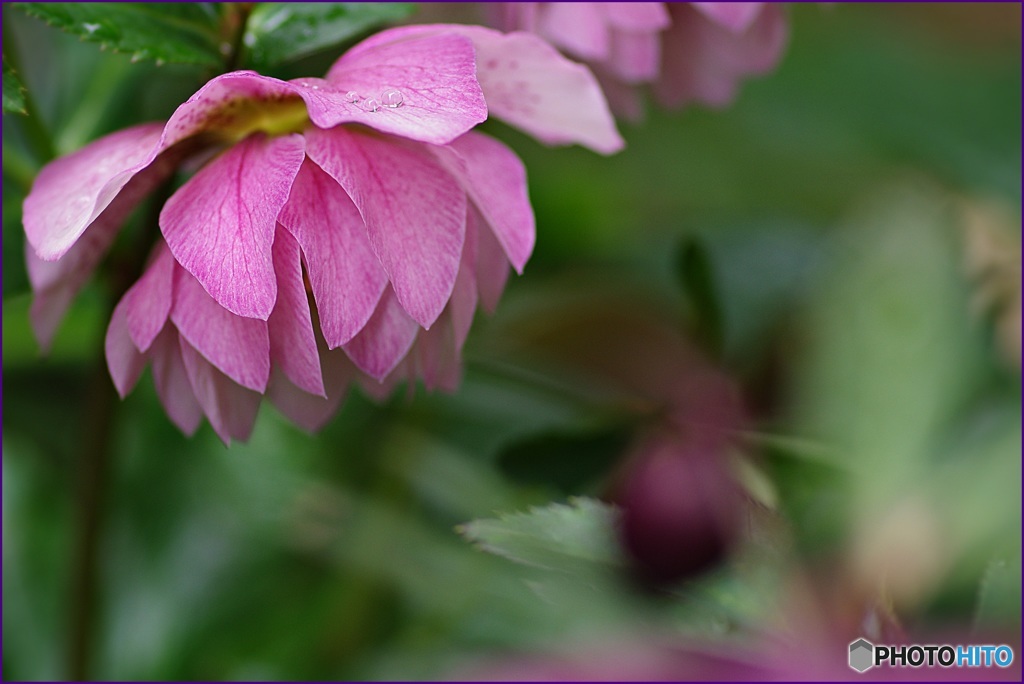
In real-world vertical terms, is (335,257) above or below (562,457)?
above

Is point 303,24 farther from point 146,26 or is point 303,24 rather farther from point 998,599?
point 998,599

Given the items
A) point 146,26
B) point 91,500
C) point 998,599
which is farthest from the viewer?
point 91,500

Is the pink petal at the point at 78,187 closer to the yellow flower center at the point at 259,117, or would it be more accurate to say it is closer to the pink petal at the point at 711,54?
the yellow flower center at the point at 259,117

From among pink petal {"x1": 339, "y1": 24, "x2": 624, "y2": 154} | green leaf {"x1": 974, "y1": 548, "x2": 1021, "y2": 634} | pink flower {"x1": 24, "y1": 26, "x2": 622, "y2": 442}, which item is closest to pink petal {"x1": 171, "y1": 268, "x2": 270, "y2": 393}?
pink flower {"x1": 24, "y1": 26, "x2": 622, "y2": 442}

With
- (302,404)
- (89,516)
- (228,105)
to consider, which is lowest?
(89,516)

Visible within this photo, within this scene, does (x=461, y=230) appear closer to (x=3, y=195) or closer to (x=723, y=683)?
(x=723, y=683)

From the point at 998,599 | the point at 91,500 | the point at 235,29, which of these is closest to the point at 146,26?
the point at 235,29
